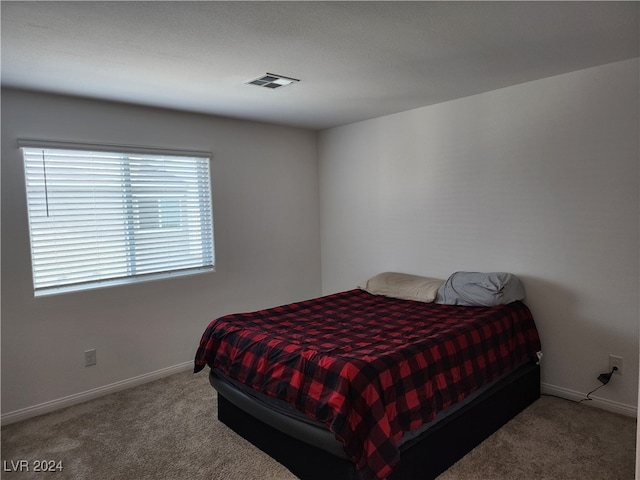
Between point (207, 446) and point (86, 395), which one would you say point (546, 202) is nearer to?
point (207, 446)

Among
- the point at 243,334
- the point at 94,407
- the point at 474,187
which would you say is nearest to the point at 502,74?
the point at 474,187

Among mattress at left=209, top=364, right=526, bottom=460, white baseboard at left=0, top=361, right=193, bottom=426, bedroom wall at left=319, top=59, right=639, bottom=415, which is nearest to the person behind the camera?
mattress at left=209, top=364, right=526, bottom=460

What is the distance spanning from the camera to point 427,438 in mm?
2102

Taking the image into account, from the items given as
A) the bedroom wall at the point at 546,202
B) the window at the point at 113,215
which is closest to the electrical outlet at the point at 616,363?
the bedroom wall at the point at 546,202

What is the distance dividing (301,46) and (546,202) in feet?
6.71

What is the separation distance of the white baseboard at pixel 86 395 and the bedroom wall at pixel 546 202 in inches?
88.3

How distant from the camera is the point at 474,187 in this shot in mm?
3428

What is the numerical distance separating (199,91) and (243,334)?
1.75 m

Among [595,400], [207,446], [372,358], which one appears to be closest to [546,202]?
[595,400]

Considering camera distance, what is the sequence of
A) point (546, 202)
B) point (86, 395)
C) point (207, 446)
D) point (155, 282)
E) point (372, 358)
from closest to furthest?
point (372, 358) < point (207, 446) < point (546, 202) < point (86, 395) < point (155, 282)

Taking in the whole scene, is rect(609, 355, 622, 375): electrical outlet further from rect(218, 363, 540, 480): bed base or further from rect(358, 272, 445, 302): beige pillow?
rect(358, 272, 445, 302): beige pillow

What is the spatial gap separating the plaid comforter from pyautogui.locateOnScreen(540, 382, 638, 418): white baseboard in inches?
14.8

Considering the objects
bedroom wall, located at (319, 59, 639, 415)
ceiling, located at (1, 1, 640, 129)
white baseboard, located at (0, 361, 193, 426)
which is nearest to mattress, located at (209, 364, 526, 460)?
bedroom wall, located at (319, 59, 639, 415)

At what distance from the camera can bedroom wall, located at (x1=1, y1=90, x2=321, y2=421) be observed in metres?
2.89
